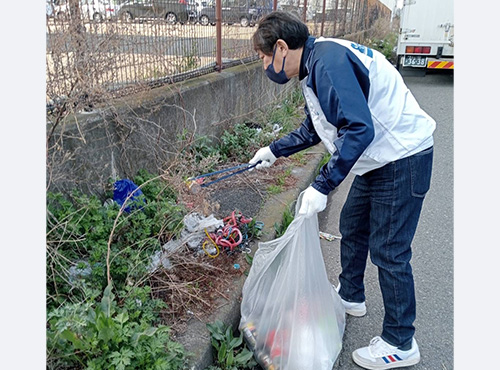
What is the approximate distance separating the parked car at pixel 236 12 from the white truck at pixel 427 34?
18.7ft

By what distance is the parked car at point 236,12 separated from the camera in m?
4.08

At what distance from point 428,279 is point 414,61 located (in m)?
8.66

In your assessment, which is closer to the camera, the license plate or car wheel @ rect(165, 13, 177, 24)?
car wheel @ rect(165, 13, 177, 24)

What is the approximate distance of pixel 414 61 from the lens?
1005cm

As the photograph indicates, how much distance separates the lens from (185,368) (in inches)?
65.5

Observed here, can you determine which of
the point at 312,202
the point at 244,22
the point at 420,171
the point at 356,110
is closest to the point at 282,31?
the point at 356,110

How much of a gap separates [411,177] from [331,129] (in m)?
0.43

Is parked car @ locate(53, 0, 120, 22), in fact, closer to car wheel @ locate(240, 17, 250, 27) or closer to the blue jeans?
the blue jeans

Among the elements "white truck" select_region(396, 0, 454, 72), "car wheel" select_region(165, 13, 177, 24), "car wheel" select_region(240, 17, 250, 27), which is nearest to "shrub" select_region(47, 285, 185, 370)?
"car wheel" select_region(165, 13, 177, 24)

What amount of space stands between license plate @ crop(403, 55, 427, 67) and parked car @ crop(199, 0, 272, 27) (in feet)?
19.3

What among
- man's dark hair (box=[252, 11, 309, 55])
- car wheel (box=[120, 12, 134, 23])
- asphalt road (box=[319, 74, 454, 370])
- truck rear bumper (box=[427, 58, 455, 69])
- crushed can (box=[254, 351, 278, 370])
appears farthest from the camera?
truck rear bumper (box=[427, 58, 455, 69])

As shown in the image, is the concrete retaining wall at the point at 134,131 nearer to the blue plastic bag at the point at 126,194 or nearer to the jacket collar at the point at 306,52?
the blue plastic bag at the point at 126,194

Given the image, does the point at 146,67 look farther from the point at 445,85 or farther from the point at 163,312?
the point at 445,85

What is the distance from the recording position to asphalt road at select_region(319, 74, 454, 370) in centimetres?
223
